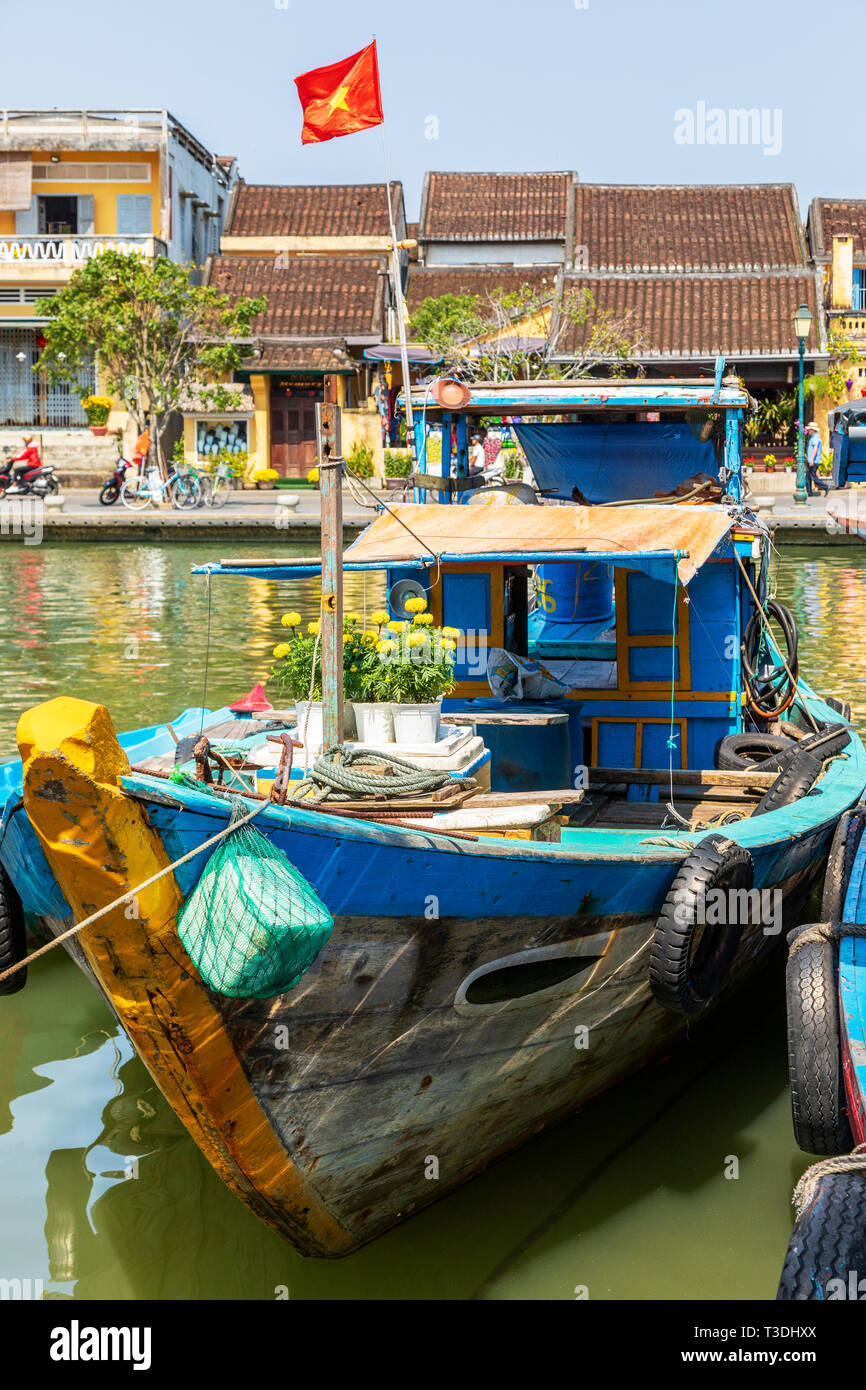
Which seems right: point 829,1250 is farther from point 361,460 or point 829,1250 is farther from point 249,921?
point 361,460

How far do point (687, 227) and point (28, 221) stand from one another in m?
16.5

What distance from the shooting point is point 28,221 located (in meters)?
37.3

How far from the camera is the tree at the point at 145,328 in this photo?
2836 cm

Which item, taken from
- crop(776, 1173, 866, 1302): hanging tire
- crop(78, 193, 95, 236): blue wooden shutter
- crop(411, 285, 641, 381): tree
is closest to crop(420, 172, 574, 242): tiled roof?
crop(411, 285, 641, 381): tree

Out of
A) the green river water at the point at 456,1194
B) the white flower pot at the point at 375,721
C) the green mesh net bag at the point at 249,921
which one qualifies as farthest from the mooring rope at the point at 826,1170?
the white flower pot at the point at 375,721

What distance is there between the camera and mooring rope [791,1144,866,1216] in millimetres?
4555

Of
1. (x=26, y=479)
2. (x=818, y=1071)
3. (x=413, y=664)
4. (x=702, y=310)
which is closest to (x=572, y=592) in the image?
(x=413, y=664)

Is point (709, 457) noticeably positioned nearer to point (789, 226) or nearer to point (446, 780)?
point (446, 780)

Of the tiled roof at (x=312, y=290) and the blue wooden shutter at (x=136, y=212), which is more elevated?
the blue wooden shutter at (x=136, y=212)

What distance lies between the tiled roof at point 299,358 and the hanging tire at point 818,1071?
28.6 metres

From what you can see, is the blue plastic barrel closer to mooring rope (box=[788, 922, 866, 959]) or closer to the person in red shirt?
mooring rope (box=[788, 922, 866, 959])

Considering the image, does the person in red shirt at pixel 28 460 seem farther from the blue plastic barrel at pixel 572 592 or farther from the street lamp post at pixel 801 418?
the blue plastic barrel at pixel 572 592

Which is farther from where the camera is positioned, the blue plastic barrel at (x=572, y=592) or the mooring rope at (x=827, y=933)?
the blue plastic barrel at (x=572, y=592)

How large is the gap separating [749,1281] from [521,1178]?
1.00m
